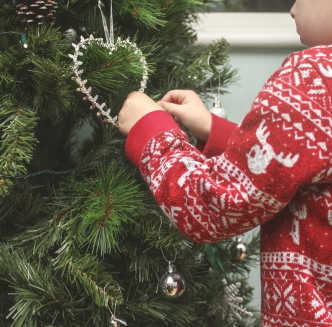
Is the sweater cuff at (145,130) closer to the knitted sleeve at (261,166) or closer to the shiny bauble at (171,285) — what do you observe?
the knitted sleeve at (261,166)

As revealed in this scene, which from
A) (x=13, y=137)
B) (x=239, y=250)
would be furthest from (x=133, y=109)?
(x=239, y=250)

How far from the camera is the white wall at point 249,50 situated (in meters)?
1.19

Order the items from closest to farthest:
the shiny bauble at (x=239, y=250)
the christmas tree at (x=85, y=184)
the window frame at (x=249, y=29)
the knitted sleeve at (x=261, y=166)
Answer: the knitted sleeve at (x=261, y=166) → the christmas tree at (x=85, y=184) → the shiny bauble at (x=239, y=250) → the window frame at (x=249, y=29)

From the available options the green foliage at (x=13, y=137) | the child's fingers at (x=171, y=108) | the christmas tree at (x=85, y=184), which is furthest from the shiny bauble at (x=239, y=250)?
the green foliage at (x=13, y=137)

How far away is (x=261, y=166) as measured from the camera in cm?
50

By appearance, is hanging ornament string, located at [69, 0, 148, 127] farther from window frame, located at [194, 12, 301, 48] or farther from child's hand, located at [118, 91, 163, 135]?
window frame, located at [194, 12, 301, 48]

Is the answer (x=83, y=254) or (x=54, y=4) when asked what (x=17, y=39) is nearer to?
(x=54, y=4)

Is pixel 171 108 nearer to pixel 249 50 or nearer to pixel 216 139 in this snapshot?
pixel 216 139

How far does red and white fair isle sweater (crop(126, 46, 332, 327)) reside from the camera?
19.6 inches

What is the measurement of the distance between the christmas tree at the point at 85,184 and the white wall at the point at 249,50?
391 millimetres

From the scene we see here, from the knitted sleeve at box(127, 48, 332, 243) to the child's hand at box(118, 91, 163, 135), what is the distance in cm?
Answer: 9

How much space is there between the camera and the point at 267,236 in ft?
1.95

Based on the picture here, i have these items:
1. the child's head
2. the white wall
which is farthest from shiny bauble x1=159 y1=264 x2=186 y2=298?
the white wall

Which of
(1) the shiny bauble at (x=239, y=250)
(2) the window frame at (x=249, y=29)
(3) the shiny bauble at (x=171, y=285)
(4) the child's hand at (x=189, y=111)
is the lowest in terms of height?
(1) the shiny bauble at (x=239, y=250)
